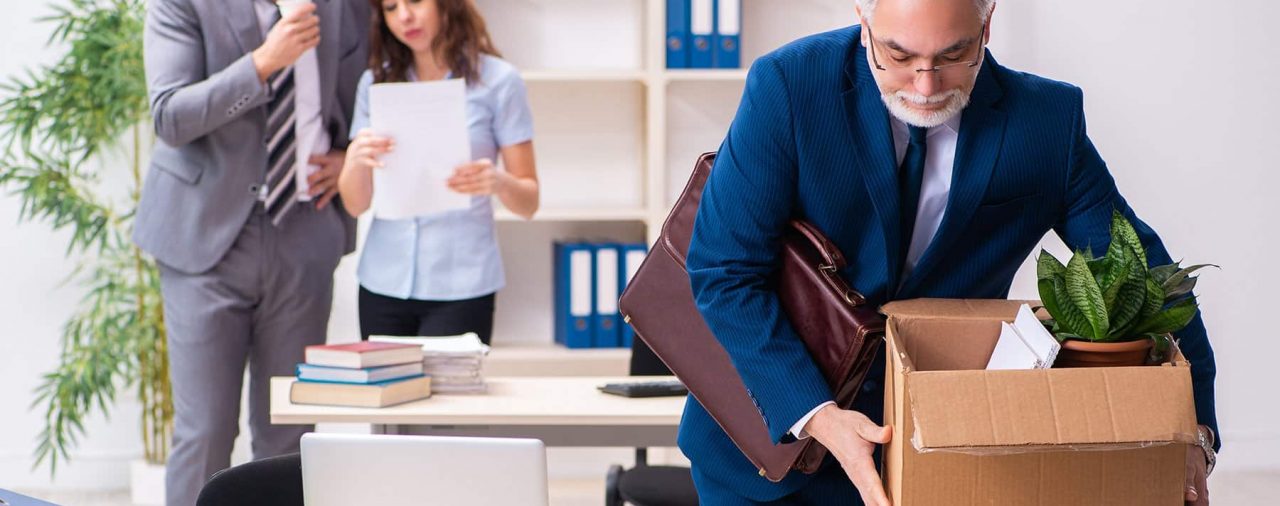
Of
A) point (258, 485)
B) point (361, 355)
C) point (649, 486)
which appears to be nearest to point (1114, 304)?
point (258, 485)

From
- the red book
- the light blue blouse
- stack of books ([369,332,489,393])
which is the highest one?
the light blue blouse

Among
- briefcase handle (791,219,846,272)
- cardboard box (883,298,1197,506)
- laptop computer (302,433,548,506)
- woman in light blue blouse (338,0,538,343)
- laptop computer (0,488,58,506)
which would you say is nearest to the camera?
cardboard box (883,298,1197,506)

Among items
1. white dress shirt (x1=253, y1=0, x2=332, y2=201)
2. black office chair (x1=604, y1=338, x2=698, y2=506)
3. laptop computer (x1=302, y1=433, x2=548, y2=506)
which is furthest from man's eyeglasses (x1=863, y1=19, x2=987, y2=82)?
white dress shirt (x1=253, y1=0, x2=332, y2=201)

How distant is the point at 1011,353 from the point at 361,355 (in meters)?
1.61

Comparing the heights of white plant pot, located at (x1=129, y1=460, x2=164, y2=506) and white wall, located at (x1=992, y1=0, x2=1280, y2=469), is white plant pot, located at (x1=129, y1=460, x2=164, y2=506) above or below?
below

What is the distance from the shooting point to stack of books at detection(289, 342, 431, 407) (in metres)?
2.59

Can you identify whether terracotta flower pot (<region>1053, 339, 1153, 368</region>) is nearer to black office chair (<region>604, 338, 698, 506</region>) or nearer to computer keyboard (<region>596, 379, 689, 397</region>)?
computer keyboard (<region>596, 379, 689, 397</region>)

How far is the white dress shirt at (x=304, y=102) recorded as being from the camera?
3012 millimetres

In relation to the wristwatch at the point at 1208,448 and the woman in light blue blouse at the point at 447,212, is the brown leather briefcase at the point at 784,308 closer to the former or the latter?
the wristwatch at the point at 1208,448

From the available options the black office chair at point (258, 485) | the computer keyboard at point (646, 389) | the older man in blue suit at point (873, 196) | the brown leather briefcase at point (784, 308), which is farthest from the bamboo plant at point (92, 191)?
the older man in blue suit at point (873, 196)

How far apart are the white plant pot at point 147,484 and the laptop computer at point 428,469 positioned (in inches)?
108

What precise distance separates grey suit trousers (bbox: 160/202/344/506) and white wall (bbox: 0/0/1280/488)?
1.37 meters

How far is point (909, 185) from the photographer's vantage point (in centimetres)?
150

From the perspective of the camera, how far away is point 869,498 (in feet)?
4.46
